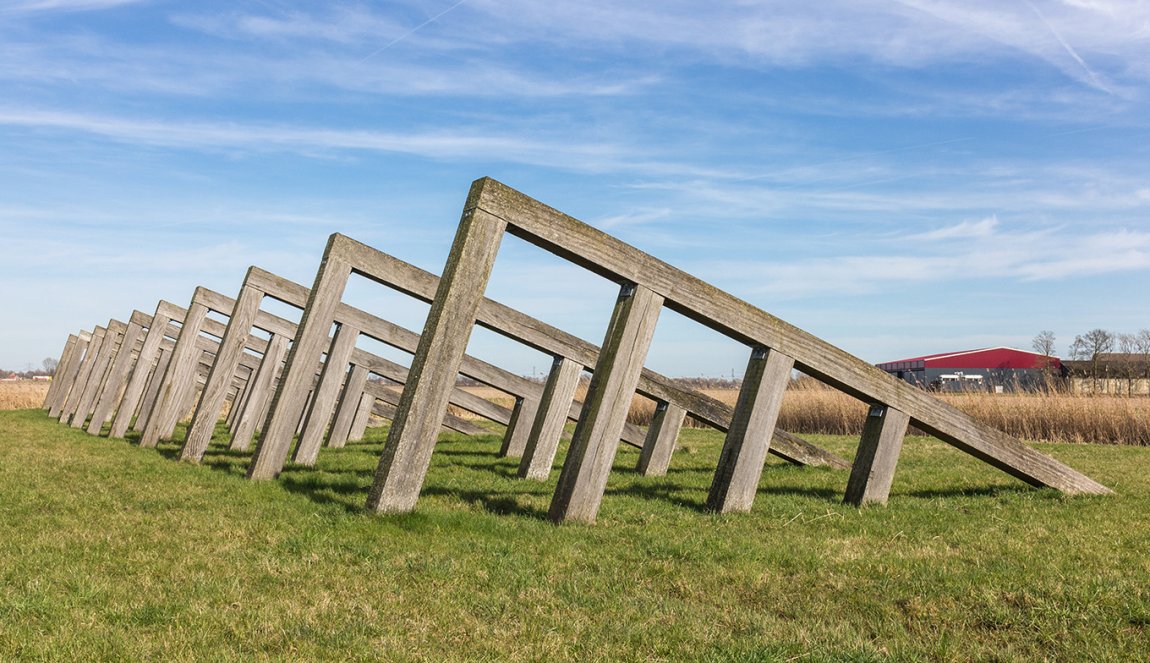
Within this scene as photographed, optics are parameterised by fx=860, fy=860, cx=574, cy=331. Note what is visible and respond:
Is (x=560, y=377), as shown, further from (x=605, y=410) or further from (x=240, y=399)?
(x=240, y=399)

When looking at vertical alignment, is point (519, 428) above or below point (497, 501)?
above

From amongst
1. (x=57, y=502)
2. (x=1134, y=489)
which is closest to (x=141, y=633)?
(x=57, y=502)

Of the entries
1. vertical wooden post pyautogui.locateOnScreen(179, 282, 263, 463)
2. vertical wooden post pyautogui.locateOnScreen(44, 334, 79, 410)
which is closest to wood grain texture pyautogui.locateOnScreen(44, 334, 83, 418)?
vertical wooden post pyautogui.locateOnScreen(44, 334, 79, 410)

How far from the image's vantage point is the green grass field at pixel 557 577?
376 cm

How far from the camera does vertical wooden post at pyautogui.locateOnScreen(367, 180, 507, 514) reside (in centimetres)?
624

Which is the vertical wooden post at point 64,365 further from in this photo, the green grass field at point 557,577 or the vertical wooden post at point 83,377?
the green grass field at point 557,577

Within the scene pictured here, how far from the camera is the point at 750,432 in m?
7.44

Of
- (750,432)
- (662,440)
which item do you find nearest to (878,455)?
(750,432)

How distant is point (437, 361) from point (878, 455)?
4.34 meters

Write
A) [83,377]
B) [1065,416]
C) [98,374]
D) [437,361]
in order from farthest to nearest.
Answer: [83,377] → [98,374] → [1065,416] → [437,361]

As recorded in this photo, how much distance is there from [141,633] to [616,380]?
3756 mm

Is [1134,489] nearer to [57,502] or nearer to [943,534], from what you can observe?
[943,534]

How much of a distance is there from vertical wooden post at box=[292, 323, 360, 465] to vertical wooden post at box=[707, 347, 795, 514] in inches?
204

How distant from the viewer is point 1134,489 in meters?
9.15
